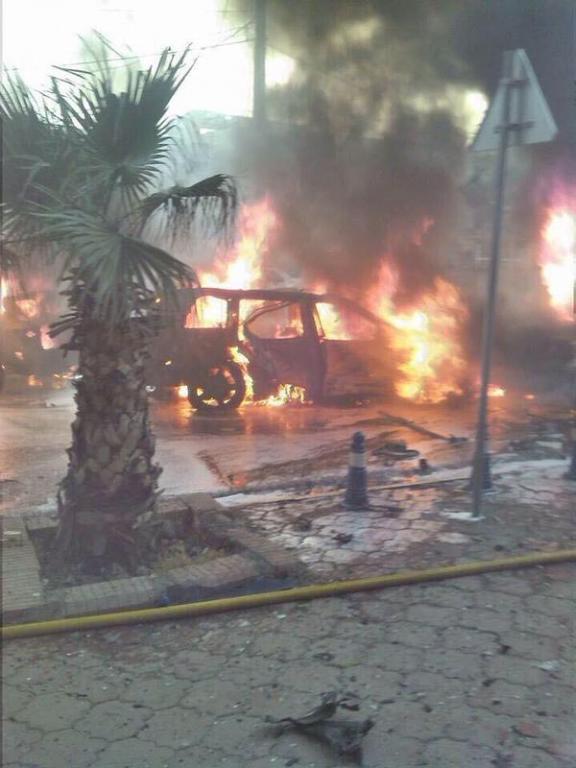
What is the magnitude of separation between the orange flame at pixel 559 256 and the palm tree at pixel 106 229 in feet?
30.6

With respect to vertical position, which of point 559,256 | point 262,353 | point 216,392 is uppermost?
point 559,256


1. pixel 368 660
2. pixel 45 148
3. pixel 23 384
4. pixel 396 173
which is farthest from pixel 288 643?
pixel 396 173

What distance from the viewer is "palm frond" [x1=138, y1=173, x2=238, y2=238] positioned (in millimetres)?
3627

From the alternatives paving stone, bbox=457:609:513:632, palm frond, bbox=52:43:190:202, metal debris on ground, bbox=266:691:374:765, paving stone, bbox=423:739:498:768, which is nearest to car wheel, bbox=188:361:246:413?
palm frond, bbox=52:43:190:202

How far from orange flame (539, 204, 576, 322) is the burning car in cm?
372

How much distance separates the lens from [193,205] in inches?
148

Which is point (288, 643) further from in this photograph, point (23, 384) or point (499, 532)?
point (23, 384)

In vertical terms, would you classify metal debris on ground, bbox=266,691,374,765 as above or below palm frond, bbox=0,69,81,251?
below

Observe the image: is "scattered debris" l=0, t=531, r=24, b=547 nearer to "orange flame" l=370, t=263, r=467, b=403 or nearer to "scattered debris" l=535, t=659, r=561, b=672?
"scattered debris" l=535, t=659, r=561, b=672

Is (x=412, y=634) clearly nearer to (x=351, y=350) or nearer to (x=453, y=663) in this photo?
(x=453, y=663)

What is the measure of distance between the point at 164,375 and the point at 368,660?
22.6 feet

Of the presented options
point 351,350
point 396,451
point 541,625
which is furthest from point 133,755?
point 351,350

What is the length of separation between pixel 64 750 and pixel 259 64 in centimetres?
1127

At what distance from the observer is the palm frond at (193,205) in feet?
→ 11.9
